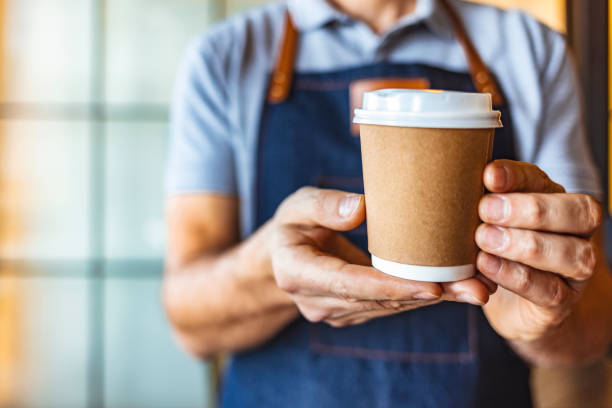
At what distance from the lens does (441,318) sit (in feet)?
2.55

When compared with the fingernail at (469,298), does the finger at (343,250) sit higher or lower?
higher

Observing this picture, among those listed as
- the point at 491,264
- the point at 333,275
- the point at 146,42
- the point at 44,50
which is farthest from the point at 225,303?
the point at 44,50

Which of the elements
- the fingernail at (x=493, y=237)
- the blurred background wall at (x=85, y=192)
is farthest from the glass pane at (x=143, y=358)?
the fingernail at (x=493, y=237)

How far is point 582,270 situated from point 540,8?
1797 mm

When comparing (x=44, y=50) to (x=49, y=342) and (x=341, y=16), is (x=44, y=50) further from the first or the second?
(x=341, y=16)

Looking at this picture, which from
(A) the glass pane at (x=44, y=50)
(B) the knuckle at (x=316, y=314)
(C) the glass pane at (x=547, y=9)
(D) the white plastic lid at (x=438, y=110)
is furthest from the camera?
(A) the glass pane at (x=44, y=50)

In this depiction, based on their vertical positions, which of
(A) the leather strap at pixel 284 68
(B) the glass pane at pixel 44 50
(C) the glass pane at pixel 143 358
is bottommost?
(C) the glass pane at pixel 143 358

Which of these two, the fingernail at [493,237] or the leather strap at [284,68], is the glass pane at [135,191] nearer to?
the leather strap at [284,68]

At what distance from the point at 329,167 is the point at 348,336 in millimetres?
242

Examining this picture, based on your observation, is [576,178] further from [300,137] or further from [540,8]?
[540,8]

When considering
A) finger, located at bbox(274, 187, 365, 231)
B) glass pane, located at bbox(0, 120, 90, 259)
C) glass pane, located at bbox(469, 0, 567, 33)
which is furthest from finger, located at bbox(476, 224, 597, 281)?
glass pane, located at bbox(0, 120, 90, 259)

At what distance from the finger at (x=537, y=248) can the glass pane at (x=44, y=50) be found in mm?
1857

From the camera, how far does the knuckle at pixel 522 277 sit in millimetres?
429

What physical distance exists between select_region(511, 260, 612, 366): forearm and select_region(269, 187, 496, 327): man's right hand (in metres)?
0.29
